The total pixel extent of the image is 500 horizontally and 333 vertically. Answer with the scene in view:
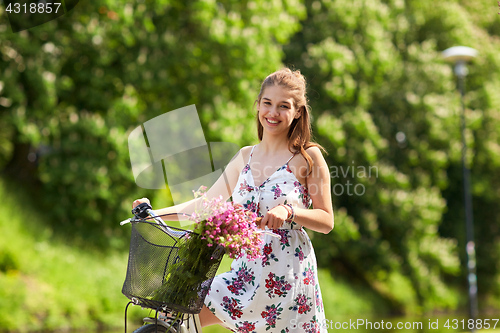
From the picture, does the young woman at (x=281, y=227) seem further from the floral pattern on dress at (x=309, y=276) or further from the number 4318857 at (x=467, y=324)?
the number 4318857 at (x=467, y=324)

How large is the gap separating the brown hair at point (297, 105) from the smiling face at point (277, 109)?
3 cm

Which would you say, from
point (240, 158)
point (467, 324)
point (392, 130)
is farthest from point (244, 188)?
point (392, 130)

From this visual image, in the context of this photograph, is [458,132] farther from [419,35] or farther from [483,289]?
[483,289]

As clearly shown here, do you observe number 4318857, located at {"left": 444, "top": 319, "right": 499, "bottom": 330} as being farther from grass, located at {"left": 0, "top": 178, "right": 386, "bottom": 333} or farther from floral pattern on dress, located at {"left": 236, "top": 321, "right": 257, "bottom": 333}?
floral pattern on dress, located at {"left": 236, "top": 321, "right": 257, "bottom": 333}

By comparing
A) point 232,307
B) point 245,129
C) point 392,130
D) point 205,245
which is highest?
point 392,130

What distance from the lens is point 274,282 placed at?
2637 mm

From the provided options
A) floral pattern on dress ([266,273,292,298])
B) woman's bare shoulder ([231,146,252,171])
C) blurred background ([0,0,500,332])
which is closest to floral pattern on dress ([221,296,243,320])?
floral pattern on dress ([266,273,292,298])

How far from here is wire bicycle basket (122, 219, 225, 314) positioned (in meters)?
2.26

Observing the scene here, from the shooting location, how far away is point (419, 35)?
18.4m

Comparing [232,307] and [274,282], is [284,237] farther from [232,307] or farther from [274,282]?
[232,307]

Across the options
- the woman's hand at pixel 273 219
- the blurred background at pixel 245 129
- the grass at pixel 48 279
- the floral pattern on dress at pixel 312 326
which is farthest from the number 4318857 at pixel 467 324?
the woman's hand at pixel 273 219

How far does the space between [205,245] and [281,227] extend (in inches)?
22.0

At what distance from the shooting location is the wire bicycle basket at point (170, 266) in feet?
7.40

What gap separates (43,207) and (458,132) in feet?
39.9
